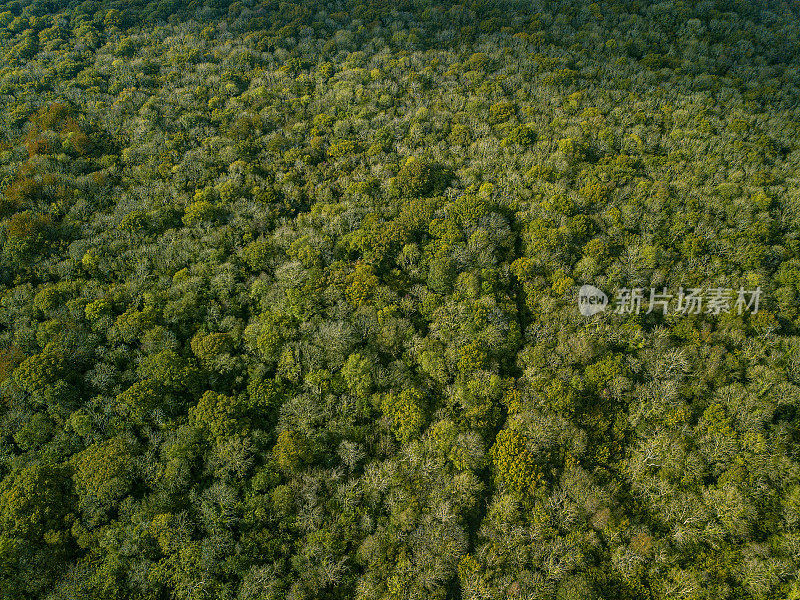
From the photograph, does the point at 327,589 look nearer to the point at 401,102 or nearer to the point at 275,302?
the point at 275,302

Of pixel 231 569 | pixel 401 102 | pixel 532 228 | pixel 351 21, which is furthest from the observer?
pixel 351 21

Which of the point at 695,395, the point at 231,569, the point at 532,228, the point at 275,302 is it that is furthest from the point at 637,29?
the point at 231,569

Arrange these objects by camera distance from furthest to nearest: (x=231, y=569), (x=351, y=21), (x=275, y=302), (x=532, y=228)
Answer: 1. (x=351, y=21)
2. (x=532, y=228)
3. (x=275, y=302)
4. (x=231, y=569)

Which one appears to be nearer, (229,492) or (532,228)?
(229,492)

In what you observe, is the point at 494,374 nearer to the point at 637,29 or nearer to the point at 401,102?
the point at 401,102

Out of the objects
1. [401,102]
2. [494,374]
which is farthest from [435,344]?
[401,102]

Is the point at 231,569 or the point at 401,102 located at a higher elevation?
the point at 401,102

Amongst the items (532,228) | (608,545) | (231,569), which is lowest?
(608,545)
